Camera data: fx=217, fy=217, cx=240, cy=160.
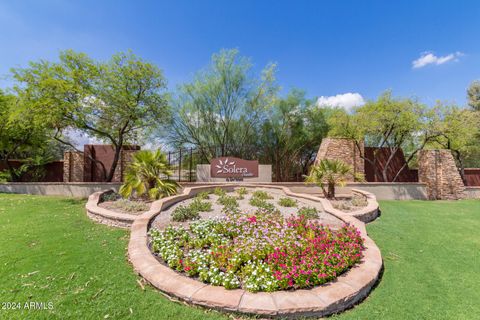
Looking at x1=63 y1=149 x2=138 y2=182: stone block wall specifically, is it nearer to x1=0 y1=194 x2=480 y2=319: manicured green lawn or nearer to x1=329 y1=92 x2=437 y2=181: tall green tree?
x1=0 y1=194 x2=480 y2=319: manicured green lawn

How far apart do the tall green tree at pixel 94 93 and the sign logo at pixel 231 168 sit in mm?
3653

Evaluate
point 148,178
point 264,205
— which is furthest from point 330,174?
point 148,178

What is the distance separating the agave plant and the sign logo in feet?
11.6

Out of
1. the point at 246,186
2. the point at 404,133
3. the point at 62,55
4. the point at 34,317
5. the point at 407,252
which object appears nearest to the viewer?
the point at 34,317

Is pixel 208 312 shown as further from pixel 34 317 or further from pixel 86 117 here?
pixel 86 117

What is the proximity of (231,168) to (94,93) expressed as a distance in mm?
6738

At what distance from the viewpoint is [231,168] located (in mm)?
10719

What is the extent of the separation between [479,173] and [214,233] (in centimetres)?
2006

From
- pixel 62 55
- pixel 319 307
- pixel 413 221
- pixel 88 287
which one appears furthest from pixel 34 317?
pixel 62 55

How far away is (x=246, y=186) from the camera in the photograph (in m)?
9.65

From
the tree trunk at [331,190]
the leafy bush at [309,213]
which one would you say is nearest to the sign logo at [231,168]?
the tree trunk at [331,190]

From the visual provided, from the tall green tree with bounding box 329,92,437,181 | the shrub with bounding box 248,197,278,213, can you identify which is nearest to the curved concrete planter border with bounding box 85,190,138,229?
the shrub with bounding box 248,197,278,213

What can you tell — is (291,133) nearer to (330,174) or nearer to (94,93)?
(330,174)

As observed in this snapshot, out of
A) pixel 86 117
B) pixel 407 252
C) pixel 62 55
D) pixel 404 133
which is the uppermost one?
pixel 62 55
